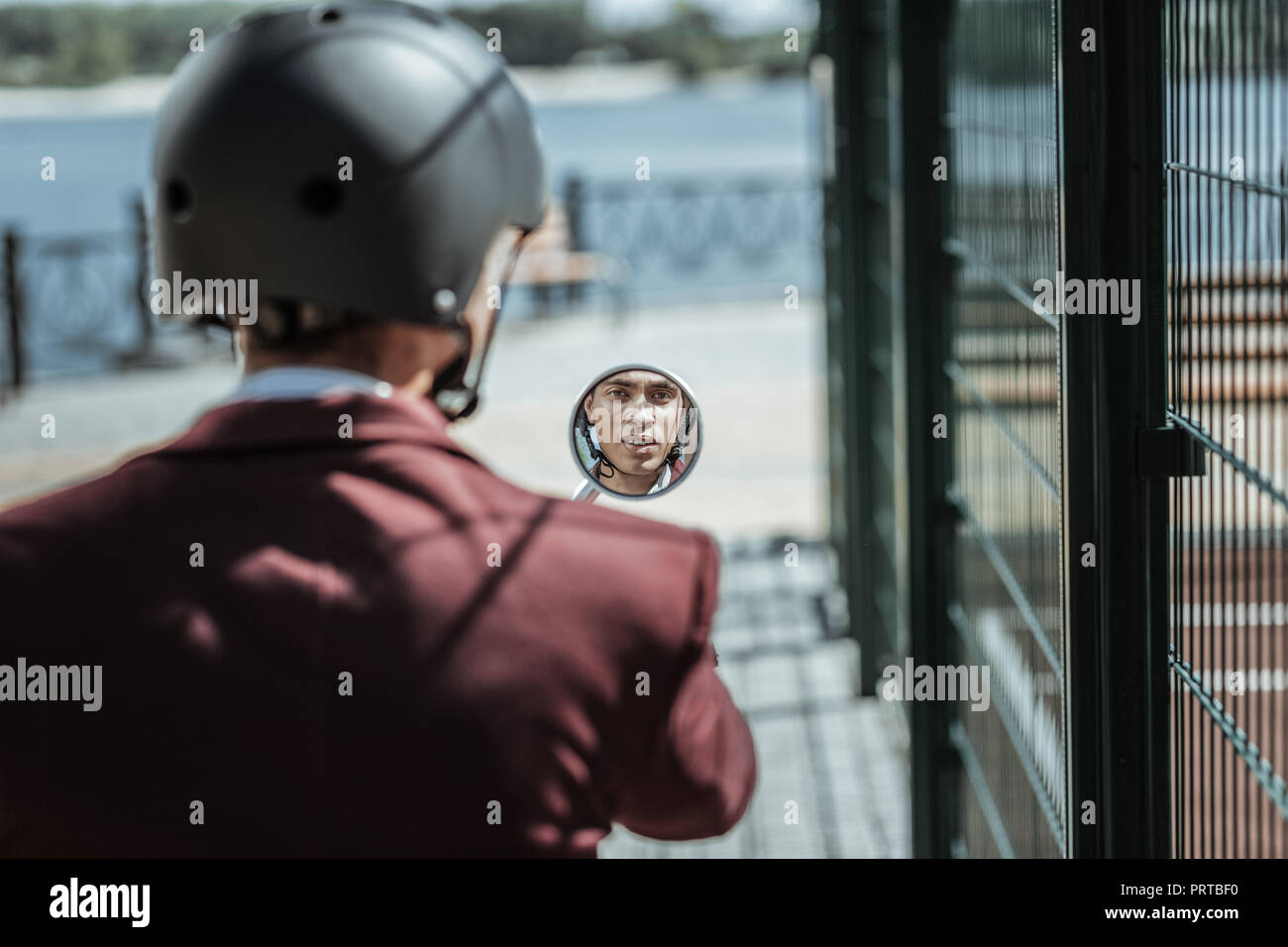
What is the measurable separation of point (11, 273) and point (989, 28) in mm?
11915

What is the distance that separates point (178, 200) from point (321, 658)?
1.59 feet

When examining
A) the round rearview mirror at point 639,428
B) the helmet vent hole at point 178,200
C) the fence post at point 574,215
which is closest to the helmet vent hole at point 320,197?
the helmet vent hole at point 178,200

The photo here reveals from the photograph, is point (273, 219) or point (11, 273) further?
point (11, 273)

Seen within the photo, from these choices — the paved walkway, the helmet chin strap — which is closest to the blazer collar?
the helmet chin strap

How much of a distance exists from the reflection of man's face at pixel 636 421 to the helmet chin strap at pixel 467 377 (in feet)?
0.48

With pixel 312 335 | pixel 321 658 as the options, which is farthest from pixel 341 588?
pixel 312 335

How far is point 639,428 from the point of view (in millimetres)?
1610

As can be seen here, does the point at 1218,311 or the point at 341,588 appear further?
the point at 1218,311

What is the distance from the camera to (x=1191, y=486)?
2.35 m

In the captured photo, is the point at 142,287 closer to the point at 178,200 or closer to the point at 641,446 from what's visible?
the point at 178,200

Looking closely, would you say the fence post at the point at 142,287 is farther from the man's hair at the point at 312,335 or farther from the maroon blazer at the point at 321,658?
the maroon blazer at the point at 321,658

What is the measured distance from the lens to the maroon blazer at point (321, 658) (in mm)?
1423
